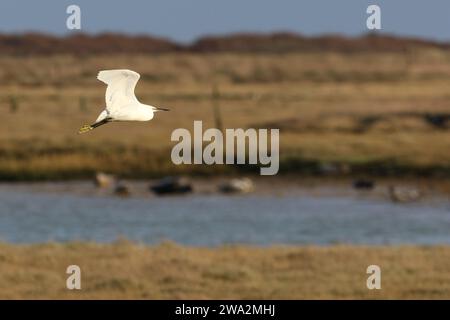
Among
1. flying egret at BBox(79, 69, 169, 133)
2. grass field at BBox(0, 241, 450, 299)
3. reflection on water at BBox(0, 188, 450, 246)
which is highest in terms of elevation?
reflection on water at BBox(0, 188, 450, 246)

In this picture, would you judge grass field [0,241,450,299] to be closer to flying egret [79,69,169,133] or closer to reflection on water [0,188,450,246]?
reflection on water [0,188,450,246]

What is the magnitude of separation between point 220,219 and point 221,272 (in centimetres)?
1218

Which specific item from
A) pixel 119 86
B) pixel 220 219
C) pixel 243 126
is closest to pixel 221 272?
pixel 220 219

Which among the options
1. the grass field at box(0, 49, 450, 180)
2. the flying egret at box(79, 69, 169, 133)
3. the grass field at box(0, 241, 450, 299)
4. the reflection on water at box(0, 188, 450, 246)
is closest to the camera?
the flying egret at box(79, 69, 169, 133)

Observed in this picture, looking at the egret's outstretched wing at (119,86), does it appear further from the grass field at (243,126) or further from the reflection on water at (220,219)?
the grass field at (243,126)

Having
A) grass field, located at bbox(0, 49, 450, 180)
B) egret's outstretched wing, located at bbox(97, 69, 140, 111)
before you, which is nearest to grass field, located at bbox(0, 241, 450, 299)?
egret's outstretched wing, located at bbox(97, 69, 140, 111)

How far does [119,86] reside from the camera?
10.2 metres

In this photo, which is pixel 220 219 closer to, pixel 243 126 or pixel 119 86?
pixel 243 126

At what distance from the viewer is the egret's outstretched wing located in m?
10.0

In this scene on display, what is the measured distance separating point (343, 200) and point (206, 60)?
98221mm

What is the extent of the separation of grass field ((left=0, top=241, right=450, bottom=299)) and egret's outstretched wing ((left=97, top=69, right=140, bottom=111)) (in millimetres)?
11796

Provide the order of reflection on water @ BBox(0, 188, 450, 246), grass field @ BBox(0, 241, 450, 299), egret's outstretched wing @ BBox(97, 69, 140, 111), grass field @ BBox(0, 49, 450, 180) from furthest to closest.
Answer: grass field @ BBox(0, 49, 450, 180), reflection on water @ BBox(0, 188, 450, 246), grass field @ BBox(0, 241, 450, 299), egret's outstretched wing @ BBox(97, 69, 140, 111)

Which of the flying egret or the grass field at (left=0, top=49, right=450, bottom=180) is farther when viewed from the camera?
the grass field at (left=0, top=49, right=450, bottom=180)
